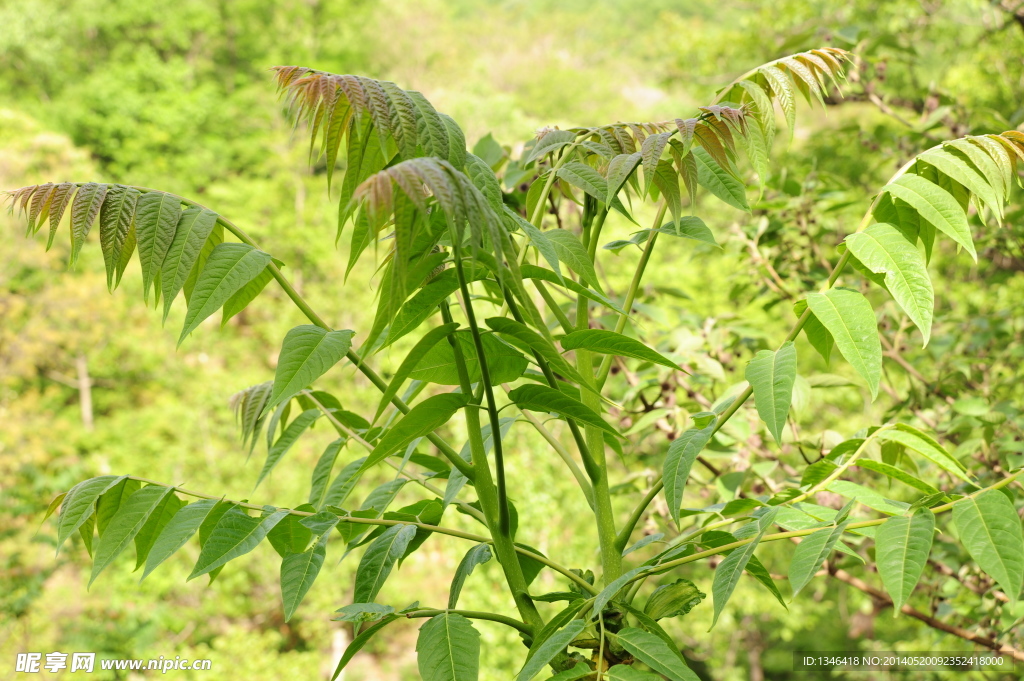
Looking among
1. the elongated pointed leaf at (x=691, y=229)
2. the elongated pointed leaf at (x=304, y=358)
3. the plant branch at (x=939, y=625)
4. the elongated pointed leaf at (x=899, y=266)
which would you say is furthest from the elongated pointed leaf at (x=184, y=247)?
the plant branch at (x=939, y=625)

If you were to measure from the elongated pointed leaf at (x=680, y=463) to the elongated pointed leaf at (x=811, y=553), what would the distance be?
0.32 feet

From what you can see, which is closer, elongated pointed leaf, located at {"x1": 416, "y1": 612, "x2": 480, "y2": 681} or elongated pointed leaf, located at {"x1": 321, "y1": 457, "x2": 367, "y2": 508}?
elongated pointed leaf, located at {"x1": 416, "y1": 612, "x2": 480, "y2": 681}

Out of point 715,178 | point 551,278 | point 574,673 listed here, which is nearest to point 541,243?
point 551,278

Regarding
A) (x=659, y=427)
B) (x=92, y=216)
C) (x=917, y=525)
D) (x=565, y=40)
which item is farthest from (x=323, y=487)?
(x=565, y=40)

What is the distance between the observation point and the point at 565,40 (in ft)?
66.0

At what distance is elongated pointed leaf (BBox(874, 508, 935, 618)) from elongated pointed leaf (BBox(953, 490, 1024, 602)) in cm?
2

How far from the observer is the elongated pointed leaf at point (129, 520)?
605mm

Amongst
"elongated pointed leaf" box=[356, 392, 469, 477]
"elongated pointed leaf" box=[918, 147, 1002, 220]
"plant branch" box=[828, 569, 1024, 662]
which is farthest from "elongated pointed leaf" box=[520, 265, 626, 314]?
"plant branch" box=[828, 569, 1024, 662]

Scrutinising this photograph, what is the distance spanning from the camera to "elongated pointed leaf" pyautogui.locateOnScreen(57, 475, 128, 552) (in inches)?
24.2

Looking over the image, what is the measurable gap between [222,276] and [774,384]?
0.46 m

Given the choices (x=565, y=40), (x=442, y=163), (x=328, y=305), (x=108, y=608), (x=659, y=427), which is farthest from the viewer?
(x=565, y=40)

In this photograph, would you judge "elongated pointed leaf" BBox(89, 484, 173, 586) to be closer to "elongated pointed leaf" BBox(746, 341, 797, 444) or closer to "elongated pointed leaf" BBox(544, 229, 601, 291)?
"elongated pointed leaf" BBox(544, 229, 601, 291)

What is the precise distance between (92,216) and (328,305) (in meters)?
10.1

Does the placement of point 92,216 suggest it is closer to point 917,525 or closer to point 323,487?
point 323,487
